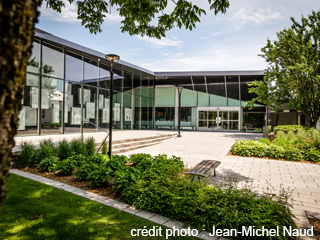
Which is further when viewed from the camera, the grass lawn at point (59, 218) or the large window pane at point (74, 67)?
the large window pane at point (74, 67)

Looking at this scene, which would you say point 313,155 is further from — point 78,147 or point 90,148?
point 78,147

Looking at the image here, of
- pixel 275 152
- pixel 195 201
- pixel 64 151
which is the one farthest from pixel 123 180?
pixel 275 152

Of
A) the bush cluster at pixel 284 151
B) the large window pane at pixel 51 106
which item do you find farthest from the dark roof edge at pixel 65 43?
the bush cluster at pixel 284 151

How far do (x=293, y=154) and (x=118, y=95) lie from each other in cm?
1645

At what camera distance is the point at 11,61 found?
1031 millimetres

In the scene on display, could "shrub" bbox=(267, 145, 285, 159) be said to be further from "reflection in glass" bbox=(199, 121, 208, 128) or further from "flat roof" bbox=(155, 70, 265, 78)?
"reflection in glass" bbox=(199, 121, 208, 128)

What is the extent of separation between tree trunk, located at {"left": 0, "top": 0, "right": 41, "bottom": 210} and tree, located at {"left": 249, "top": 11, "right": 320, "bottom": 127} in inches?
731

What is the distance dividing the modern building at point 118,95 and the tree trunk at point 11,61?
1163cm

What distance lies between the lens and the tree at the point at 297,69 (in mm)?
16938

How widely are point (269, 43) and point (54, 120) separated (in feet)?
64.2

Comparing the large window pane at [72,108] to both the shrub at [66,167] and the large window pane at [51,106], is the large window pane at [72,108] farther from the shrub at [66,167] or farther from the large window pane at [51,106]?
the shrub at [66,167]

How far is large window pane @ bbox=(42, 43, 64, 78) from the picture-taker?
14.3m

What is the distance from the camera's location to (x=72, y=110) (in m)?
16.1

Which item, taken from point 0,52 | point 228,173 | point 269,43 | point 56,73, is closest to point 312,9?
point 269,43
